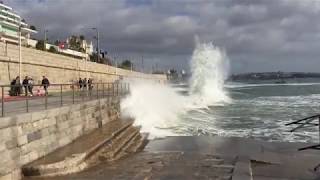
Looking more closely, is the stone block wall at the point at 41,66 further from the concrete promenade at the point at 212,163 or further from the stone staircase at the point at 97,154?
the concrete promenade at the point at 212,163

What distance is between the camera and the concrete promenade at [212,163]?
1141 centimetres

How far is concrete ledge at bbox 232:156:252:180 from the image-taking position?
11.0m

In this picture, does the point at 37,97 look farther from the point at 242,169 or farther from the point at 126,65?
the point at 126,65

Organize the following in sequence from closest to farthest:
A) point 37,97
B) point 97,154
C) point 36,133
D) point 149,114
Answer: point 36,133 < point 97,154 < point 37,97 < point 149,114

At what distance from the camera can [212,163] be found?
520 inches

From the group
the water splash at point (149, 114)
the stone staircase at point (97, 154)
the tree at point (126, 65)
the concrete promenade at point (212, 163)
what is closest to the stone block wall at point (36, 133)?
the stone staircase at point (97, 154)

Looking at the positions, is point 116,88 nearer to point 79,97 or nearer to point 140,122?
point 140,122

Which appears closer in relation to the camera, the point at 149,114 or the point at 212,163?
the point at 212,163

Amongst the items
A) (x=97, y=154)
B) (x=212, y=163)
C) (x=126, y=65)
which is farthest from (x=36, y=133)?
(x=126, y=65)

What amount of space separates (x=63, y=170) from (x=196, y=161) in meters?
3.83

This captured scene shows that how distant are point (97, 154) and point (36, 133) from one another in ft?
6.84

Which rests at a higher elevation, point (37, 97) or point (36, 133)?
point (37, 97)

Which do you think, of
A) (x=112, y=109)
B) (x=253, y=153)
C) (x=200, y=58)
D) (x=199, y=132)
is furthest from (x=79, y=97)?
(x=200, y=58)

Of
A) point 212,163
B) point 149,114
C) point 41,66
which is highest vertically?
point 41,66
